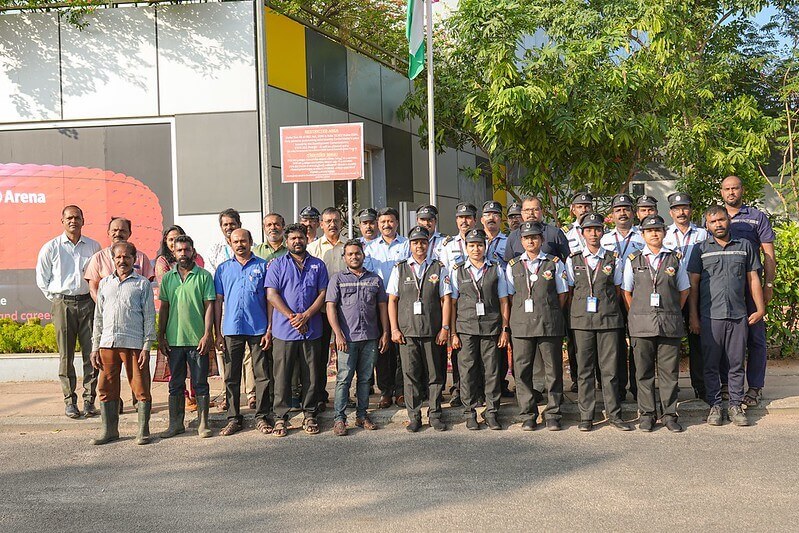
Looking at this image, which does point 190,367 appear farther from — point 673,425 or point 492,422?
point 673,425

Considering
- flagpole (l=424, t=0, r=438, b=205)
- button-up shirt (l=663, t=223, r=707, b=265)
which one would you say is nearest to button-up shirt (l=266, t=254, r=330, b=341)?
flagpole (l=424, t=0, r=438, b=205)

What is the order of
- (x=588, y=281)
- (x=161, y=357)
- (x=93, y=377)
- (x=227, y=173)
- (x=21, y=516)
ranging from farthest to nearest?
(x=227, y=173)
(x=93, y=377)
(x=161, y=357)
(x=588, y=281)
(x=21, y=516)

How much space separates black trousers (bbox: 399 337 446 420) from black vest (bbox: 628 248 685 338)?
1.86 metres

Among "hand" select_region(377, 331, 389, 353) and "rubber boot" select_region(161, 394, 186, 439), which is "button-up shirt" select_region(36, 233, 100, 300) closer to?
"rubber boot" select_region(161, 394, 186, 439)

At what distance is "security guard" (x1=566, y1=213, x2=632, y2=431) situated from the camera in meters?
7.25

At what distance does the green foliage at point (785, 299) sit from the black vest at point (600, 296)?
3553 mm

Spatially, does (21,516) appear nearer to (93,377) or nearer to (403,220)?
(93,377)

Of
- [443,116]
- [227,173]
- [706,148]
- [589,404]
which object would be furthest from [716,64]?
[589,404]

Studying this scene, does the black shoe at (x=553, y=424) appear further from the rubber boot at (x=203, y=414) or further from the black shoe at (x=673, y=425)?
the rubber boot at (x=203, y=414)

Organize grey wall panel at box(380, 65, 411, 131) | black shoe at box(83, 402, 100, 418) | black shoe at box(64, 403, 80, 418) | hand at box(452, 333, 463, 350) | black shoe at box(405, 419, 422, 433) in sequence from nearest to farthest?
black shoe at box(405, 419, 422, 433), hand at box(452, 333, 463, 350), black shoe at box(64, 403, 80, 418), black shoe at box(83, 402, 100, 418), grey wall panel at box(380, 65, 411, 131)

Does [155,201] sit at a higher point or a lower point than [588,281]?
higher

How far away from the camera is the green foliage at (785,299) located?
384 inches

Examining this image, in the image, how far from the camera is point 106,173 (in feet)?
38.7

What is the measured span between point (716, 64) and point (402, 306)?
1381 cm
